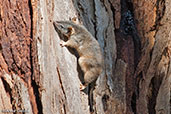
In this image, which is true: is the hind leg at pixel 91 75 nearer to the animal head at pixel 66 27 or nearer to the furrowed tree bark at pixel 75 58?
the furrowed tree bark at pixel 75 58

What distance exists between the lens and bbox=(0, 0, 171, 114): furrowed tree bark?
2873mm

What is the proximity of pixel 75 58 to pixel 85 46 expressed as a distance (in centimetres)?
34

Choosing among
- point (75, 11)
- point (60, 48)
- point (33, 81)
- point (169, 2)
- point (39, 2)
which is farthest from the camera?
point (169, 2)

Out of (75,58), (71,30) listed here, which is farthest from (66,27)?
(75,58)

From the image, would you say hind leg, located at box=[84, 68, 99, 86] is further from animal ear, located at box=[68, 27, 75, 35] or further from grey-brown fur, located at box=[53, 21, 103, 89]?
animal ear, located at box=[68, 27, 75, 35]

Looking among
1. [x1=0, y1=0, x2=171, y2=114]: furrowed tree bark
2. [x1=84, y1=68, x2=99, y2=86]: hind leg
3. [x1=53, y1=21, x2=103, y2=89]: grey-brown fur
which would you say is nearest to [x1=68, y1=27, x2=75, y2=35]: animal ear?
[x1=53, y1=21, x2=103, y2=89]: grey-brown fur

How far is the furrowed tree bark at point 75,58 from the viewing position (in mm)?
2873

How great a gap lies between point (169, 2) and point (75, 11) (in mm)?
1275

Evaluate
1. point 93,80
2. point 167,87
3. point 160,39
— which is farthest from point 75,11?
point 167,87

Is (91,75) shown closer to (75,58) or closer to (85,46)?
(75,58)

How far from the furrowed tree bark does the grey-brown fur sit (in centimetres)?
9

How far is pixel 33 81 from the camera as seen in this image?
292cm

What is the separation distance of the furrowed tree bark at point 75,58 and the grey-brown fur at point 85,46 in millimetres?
94

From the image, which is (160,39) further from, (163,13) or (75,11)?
(75,11)
